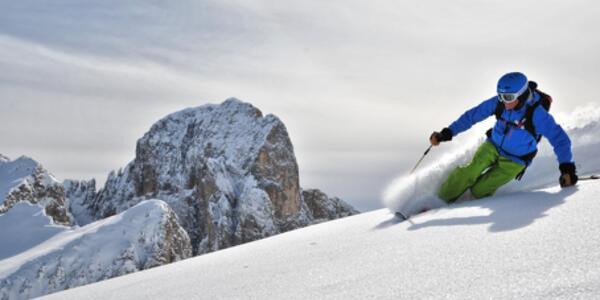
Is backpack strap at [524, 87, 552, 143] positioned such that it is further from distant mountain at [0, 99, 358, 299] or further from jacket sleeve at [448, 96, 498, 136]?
distant mountain at [0, 99, 358, 299]

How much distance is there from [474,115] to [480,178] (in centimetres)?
88

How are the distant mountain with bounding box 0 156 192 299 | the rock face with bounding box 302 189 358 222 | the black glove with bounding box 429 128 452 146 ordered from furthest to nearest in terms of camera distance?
the rock face with bounding box 302 189 358 222 < the distant mountain with bounding box 0 156 192 299 < the black glove with bounding box 429 128 452 146

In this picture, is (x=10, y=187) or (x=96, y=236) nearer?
(x=96, y=236)

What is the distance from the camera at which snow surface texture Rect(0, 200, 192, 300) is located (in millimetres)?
40750

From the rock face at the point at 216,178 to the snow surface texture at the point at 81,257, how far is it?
214ft

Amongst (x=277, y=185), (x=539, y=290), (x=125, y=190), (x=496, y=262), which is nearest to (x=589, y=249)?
(x=496, y=262)

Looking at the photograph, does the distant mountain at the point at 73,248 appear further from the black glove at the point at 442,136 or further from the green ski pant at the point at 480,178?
the green ski pant at the point at 480,178

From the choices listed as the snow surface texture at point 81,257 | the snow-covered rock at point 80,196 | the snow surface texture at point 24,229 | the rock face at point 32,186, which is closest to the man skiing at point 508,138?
the snow surface texture at point 81,257

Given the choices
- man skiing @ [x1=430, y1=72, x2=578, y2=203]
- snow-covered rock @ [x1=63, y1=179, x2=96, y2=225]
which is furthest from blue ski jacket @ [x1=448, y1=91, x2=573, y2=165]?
snow-covered rock @ [x1=63, y1=179, x2=96, y2=225]

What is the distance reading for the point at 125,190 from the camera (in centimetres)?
15588

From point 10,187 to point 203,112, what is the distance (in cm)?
8791

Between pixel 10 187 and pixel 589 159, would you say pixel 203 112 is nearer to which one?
pixel 10 187

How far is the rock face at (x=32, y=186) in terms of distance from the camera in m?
88.1

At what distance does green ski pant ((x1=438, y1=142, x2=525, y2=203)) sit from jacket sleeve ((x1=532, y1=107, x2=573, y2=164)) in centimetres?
A: 48
